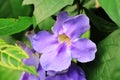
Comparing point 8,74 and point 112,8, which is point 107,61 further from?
point 8,74

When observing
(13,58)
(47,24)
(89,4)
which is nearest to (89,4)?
(89,4)

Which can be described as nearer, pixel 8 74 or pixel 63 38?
pixel 63 38

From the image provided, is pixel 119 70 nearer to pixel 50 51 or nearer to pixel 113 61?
pixel 113 61

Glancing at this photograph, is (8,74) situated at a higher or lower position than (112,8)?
lower

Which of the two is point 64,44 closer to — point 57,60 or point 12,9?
point 57,60

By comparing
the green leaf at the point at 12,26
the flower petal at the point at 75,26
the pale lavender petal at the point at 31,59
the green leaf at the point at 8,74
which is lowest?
the green leaf at the point at 8,74

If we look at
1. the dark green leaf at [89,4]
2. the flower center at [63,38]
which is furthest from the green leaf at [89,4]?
the flower center at [63,38]

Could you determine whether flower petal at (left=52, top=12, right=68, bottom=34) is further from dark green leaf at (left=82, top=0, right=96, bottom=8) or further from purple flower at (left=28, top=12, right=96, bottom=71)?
dark green leaf at (left=82, top=0, right=96, bottom=8)

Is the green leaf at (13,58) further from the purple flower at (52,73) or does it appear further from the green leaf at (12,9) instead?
the green leaf at (12,9)

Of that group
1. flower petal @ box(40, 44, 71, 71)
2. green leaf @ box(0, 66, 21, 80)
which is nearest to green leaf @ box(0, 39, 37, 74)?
flower petal @ box(40, 44, 71, 71)
